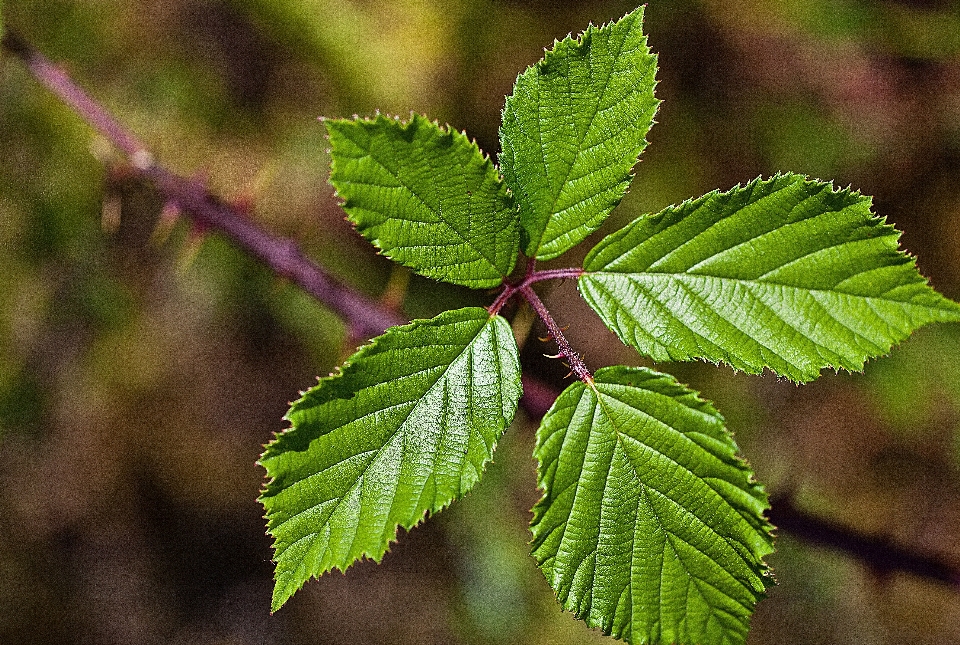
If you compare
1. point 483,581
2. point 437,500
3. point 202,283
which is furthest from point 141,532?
point 437,500

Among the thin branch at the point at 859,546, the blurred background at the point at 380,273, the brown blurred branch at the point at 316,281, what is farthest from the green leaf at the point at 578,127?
the blurred background at the point at 380,273

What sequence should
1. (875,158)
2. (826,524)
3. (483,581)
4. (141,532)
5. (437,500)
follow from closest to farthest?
1. (437,500)
2. (826,524)
3. (875,158)
4. (483,581)
5. (141,532)

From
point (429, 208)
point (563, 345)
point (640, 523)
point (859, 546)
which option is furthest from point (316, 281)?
point (859, 546)

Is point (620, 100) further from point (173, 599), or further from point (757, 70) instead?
point (173, 599)

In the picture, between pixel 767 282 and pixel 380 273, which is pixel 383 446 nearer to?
pixel 767 282

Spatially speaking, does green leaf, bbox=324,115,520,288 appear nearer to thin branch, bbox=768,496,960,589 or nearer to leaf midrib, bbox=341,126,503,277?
leaf midrib, bbox=341,126,503,277

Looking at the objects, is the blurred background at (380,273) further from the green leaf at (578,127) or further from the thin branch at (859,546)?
the green leaf at (578,127)

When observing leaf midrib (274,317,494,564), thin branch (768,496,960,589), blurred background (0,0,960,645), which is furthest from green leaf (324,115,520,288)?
blurred background (0,0,960,645)
